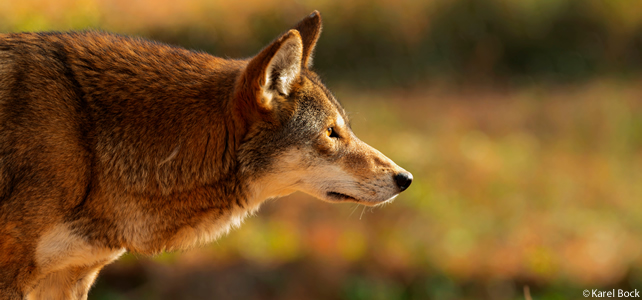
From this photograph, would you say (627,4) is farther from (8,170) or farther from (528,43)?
(8,170)

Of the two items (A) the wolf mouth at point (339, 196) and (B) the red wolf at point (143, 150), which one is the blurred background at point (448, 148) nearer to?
(A) the wolf mouth at point (339, 196)

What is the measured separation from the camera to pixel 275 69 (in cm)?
326

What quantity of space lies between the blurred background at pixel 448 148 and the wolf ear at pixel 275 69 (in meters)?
2.74

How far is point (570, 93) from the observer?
12984 mm

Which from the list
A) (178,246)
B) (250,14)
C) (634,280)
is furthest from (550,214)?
(178,246)

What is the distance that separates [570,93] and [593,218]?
4.03 m

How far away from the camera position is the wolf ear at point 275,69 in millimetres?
3086

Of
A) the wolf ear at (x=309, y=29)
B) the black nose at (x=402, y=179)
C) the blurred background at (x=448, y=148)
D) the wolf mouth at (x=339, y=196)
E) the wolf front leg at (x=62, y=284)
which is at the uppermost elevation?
the blurred background at (x=448, y=148)

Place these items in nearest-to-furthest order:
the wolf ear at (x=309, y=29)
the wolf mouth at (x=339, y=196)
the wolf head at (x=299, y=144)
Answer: the wolf head at (x=299, y=144)
the wolf mouth at (x=339, y=196)
the wolf ear at (x=309, y=29)

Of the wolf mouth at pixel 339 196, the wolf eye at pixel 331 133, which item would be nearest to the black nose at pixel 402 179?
the wolf mouth at pixel 339 196

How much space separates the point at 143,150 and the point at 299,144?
0.83 meters

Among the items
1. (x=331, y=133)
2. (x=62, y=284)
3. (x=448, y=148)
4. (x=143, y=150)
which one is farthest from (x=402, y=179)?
(x=448, y=148)

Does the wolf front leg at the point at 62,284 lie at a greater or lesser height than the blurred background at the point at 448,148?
lesser

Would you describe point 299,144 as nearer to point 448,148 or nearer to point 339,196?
point 339,196
